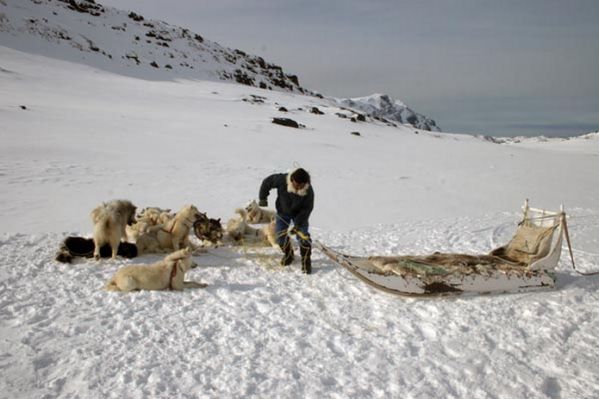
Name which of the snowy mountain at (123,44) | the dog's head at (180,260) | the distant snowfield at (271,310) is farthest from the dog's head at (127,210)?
the snowy mountain at (123,44)

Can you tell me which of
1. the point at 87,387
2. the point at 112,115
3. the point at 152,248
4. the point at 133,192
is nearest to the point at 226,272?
the point at 152,248

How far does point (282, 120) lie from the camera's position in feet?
102

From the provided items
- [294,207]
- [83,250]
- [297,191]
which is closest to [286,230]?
[294,207]

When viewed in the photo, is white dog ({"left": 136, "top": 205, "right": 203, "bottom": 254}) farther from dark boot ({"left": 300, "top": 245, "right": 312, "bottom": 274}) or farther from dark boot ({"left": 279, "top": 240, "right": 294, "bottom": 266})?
dark boot ({"left": 300, "top": 245, "right": 312, "bottom": 274})

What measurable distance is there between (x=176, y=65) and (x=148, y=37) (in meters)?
12.9

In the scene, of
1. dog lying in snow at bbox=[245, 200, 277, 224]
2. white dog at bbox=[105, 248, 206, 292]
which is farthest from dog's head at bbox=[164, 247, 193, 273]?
dog lying in snow at bbox=[245, 200, 277, 224]

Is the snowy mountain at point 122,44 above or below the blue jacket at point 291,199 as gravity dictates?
above

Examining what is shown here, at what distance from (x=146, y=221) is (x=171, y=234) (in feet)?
3.53

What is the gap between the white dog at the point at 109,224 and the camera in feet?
22.0

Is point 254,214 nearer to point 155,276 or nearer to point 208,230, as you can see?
point 208,230

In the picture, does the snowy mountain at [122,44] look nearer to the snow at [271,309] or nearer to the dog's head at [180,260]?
the snow at [271,309]

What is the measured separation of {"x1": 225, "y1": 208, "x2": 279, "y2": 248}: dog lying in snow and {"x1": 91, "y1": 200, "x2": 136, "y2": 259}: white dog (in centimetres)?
217

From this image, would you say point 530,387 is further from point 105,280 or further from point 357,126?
point 357,126

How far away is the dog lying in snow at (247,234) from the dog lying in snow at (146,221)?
122 cm
